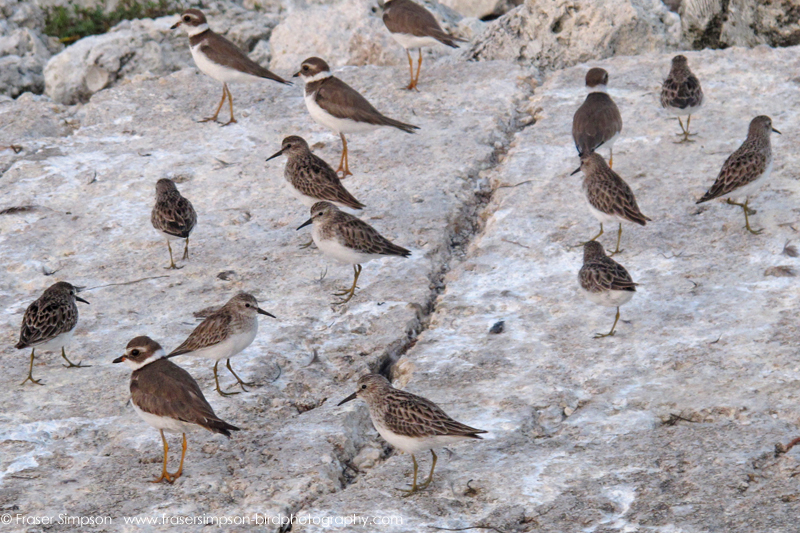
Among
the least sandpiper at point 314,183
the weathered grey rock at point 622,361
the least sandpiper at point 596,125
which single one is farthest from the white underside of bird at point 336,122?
the least sandpiper at point 596,125

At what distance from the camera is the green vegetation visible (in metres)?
15.9

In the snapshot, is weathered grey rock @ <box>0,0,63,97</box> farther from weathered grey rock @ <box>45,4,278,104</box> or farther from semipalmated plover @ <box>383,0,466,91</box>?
semipalmated plover @ <box>383,0,466,91</box>

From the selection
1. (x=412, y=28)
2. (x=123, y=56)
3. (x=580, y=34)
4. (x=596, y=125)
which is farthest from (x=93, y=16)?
(x=596, y=125)

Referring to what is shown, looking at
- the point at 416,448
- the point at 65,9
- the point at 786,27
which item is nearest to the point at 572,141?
the point at 786,27

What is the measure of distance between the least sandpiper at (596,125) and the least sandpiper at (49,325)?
16.9ft

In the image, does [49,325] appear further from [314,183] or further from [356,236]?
[314,183]

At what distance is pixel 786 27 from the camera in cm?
1191

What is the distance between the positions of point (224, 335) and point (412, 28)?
6557 mm

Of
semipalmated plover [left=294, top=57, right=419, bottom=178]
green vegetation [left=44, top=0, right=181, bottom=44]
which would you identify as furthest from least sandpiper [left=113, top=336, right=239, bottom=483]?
green vegetation [left=44, top=0, right=181, bottom=44]

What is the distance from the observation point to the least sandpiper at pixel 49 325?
6953 millimetres

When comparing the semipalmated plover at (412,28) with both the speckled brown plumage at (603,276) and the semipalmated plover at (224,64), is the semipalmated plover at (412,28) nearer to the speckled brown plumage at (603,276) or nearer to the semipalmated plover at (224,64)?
the semipalmated plover at (224,64)

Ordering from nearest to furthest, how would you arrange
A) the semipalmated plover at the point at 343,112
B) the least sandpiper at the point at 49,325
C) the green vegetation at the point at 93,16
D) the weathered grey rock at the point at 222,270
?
1. the weathered grey rock at the point at 222,270
2. the least sandpiper at the point at 49,325
3. the semipalmated plover at the point at 343,112
4. the green vegetation at the point at 93,16

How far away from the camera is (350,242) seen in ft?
25.8

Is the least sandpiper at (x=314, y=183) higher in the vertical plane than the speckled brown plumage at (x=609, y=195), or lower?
lower
